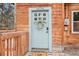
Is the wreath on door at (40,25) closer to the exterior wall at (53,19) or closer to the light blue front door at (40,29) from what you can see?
the light blue front door at (40,29)

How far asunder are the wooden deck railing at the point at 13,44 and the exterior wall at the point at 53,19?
11cm

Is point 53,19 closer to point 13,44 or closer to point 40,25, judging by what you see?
point 40,25

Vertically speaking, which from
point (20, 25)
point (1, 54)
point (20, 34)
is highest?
point (20, 25)

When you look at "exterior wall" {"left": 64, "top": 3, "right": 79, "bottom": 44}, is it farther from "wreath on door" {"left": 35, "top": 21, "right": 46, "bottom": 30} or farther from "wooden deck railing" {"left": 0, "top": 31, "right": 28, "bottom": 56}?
"wooden deck railing" {"left": 0, "top": 31, "right": 28, "bottom": 56}

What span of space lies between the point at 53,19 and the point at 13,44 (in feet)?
2.11

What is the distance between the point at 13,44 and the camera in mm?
1984

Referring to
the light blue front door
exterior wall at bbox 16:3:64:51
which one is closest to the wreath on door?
the light blue front door

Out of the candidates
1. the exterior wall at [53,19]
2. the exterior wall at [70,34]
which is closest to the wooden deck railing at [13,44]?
the exterior wall at [53,19]

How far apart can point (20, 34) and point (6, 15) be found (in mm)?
333

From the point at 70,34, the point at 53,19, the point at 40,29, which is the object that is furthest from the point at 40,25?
the point at 70,34

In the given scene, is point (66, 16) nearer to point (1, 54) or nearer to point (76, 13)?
point (76, 13)

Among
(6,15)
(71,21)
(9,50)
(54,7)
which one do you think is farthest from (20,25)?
(71,21)

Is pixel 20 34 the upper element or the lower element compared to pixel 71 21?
lower

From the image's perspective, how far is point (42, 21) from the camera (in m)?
1.96
